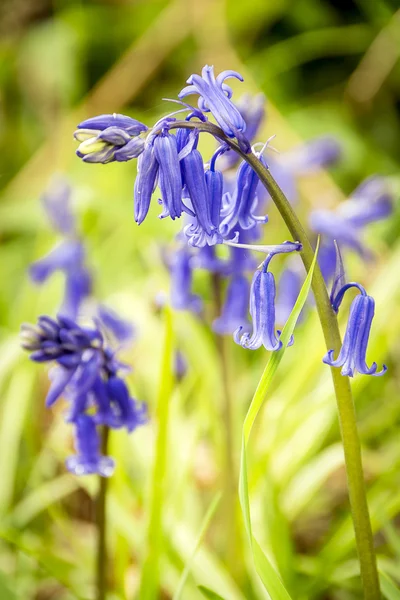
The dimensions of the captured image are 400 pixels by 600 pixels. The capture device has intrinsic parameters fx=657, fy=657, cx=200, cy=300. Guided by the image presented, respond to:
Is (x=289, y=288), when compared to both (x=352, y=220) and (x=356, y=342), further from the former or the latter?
(x=356, y=342)

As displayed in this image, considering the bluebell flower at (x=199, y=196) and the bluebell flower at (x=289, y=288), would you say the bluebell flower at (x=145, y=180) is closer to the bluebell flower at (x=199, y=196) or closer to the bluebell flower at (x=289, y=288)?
the bluebell flower at (x=199, y=196)

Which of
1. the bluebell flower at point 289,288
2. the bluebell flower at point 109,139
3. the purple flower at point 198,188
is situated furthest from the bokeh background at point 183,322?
the bluebell flower at point 109,139

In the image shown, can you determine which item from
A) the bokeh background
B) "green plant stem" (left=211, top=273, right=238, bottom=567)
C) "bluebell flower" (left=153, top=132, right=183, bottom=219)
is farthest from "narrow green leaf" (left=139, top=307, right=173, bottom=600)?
"bluebell flower" (left=153, top=132, right=183, bottom=219)

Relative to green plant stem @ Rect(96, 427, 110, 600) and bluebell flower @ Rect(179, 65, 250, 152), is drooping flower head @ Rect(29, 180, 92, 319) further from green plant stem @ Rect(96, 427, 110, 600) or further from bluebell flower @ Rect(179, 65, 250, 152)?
bluebell flower @ Rect(179, 65, 250, 152)

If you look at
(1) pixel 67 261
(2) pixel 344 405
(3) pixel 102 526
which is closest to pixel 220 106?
(2) pixel 344 405

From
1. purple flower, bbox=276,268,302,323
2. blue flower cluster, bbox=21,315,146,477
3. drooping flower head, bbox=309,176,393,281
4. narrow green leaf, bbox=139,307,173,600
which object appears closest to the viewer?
blue flower cluster, bbox=21,315,146,477

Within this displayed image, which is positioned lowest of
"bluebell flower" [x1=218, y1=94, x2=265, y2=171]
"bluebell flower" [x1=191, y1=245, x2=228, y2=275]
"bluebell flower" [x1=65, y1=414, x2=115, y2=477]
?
"bluebell flower" [x1=65, y1=414, x2=115, y2=477]
